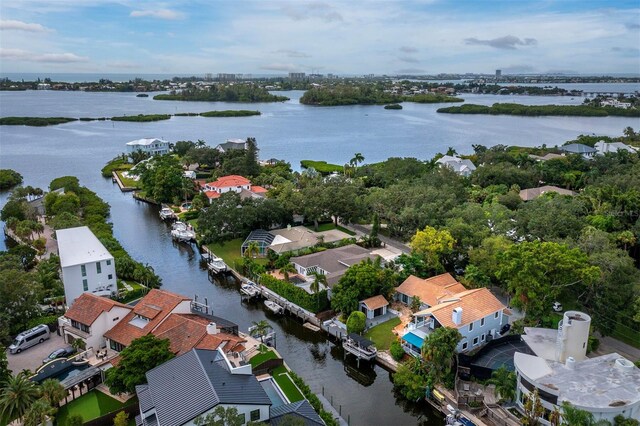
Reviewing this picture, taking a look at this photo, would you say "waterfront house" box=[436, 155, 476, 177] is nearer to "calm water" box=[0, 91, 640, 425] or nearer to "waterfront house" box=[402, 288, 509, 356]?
"calm water" box=[0, 91, 640, 425]

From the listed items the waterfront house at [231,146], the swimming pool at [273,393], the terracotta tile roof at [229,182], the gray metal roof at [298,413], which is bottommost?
the swimming pool at [273,393]

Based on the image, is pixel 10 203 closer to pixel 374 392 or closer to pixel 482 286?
pixel 374 392

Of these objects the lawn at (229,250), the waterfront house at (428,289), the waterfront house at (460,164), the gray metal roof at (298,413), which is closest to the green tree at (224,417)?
the gray metal roof at (298,413)

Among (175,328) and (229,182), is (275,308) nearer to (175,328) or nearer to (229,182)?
(175,328)

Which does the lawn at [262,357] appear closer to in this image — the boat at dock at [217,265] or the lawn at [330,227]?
the boat at dock at [217,265]

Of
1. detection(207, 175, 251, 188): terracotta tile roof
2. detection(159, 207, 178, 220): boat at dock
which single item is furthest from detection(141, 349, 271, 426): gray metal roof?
detection(207, 175, 251, 188): terracotta tile roof

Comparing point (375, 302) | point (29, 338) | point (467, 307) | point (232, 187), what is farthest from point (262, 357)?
point (232, 187)

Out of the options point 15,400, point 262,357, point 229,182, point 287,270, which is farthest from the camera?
point 229,182
